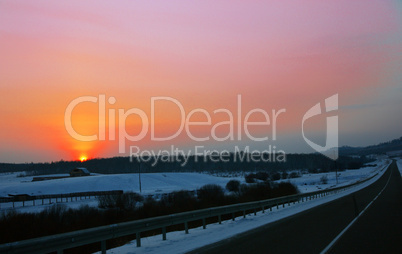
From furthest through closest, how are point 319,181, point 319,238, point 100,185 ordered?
1. point 319,181
2. point 100,185
3. point 319,238

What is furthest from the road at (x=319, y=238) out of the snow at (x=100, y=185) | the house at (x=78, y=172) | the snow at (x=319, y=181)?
the house at (x=78, y=172)

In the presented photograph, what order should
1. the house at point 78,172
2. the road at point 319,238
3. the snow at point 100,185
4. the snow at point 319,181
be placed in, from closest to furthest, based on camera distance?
the road at point 319,238, the snow at point 319,181, the snow at point 100,185, the house at point 78,172

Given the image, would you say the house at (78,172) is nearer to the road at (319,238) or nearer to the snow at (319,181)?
the snow at (319,181)

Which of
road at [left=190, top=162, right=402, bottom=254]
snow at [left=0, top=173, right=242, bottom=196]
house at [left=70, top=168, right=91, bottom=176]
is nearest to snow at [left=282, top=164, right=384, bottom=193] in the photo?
snow at [left=0, top=173, right=242, bottom=196]

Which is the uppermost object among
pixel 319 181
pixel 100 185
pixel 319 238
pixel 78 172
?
pixel 319 238

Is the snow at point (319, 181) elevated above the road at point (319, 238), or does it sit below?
below

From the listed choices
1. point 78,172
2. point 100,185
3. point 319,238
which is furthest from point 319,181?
point 319,238

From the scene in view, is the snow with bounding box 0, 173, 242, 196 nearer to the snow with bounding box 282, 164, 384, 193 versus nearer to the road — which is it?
the snow with bounding box 282, 164, 384, 193

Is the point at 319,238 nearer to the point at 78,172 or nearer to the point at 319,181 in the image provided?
the point at 319,181

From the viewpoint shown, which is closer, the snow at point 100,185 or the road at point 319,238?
the road at point 319,238

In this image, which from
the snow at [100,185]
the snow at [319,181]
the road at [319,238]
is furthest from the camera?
the snow at [100,185]

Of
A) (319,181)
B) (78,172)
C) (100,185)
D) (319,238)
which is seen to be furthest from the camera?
(78,172)

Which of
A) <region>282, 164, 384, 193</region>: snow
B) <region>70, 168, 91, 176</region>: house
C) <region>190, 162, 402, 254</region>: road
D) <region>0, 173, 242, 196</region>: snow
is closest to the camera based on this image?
<region>190, 162, 402, 254</region>: road

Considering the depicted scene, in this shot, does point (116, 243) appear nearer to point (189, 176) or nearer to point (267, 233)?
point (267, 233)
